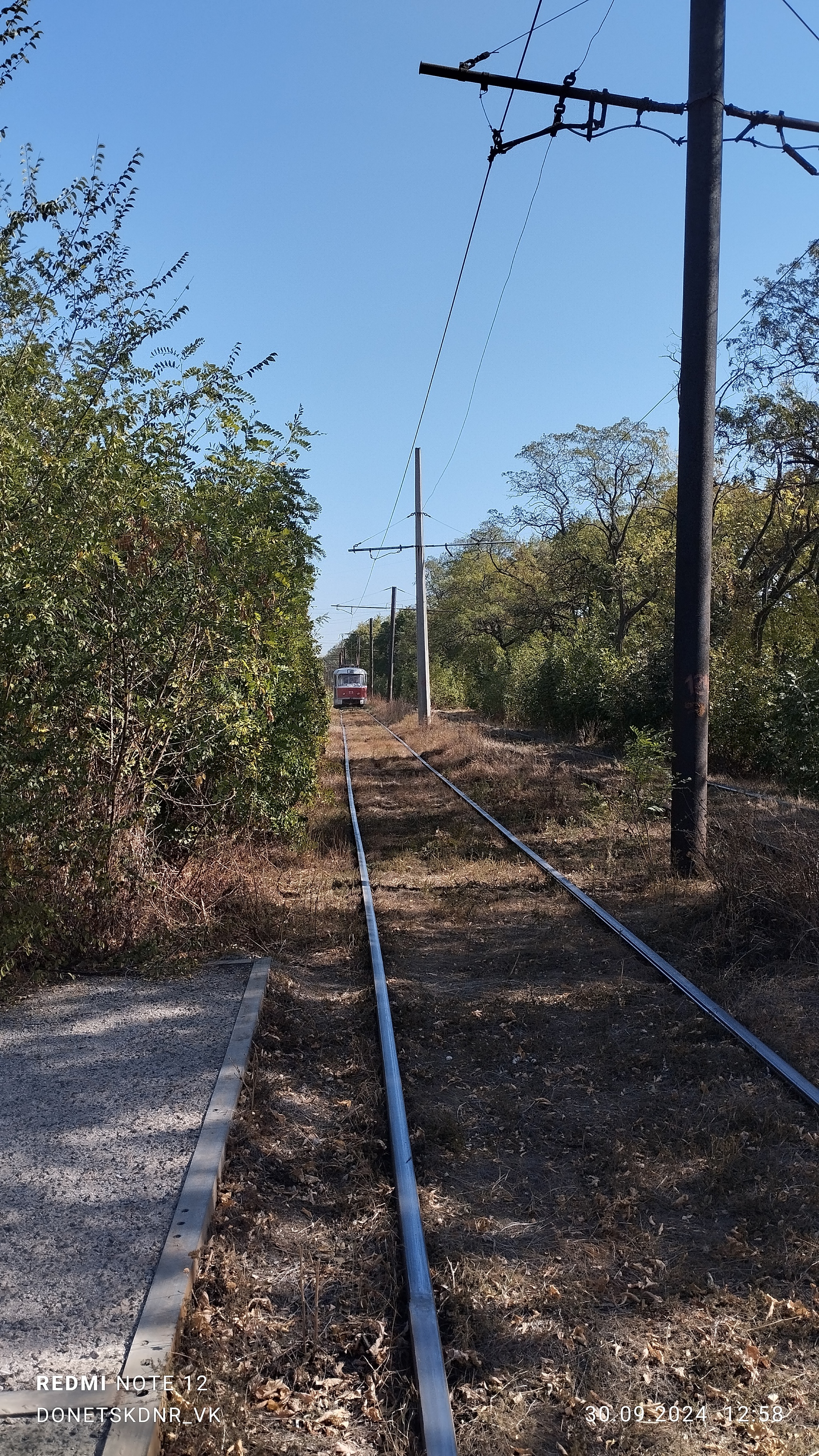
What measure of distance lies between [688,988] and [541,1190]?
2.44m

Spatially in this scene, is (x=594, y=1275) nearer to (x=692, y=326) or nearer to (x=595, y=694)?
(x=692, y=326)

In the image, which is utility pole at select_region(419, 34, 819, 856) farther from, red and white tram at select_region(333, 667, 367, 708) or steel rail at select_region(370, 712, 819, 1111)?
red and white tram at select_region(333, 667, 367, 708)

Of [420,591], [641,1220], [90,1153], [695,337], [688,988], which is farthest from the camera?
[420,591]

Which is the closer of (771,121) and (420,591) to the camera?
(771,121)

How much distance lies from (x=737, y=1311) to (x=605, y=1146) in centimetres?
118

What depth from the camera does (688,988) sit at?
6172 mm

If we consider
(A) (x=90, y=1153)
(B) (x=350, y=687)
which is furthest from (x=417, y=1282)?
(B) (x=350, y=687)

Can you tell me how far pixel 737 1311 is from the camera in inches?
128

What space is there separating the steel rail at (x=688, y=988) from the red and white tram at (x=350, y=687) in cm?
5530

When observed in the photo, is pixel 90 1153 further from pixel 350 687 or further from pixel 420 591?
pixel 350 687

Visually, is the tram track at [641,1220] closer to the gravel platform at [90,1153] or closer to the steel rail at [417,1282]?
the steel rail at [417,1282]

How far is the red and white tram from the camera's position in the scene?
219 ft

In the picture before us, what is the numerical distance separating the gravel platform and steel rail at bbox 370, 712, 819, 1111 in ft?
9.29

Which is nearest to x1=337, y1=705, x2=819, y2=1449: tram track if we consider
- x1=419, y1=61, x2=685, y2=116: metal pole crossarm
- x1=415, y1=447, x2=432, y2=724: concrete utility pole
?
x1=419, y1=61, x2=685, y2=116: metal pole crossarm
